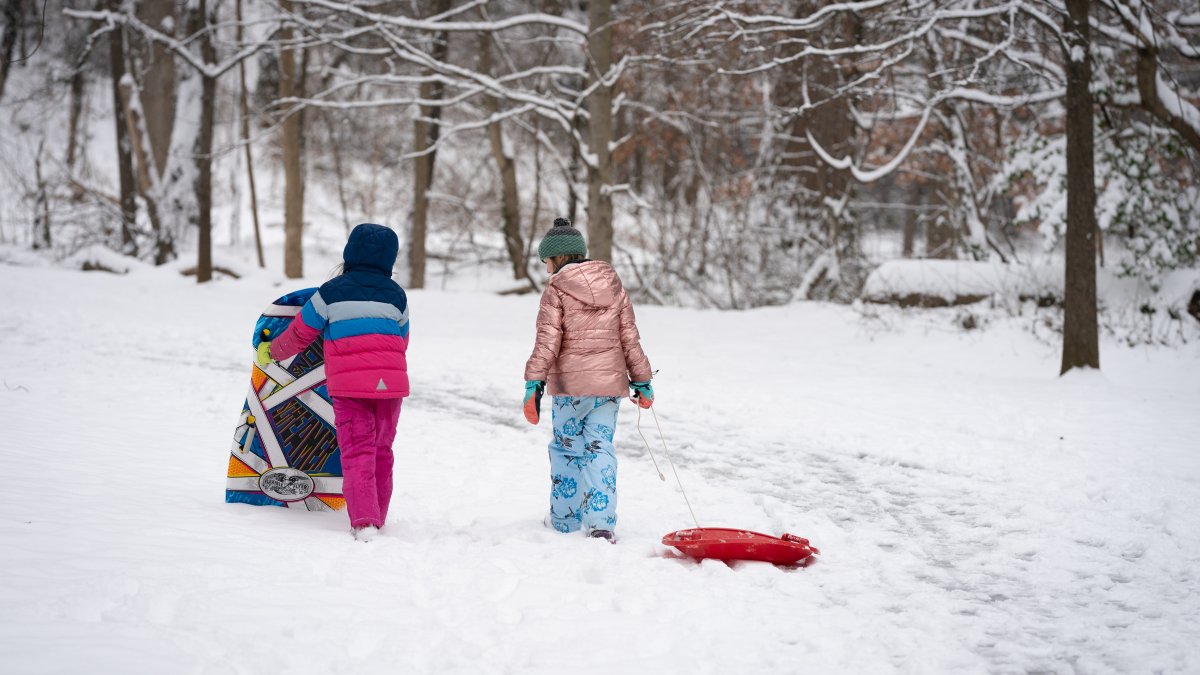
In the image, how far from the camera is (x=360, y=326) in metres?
4.56

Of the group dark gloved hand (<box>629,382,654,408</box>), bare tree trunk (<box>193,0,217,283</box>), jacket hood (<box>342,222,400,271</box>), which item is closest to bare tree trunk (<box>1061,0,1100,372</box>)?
dark gloved hand (<box>629,382,654,408</box>)

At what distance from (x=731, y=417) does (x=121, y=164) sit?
70.1 ft

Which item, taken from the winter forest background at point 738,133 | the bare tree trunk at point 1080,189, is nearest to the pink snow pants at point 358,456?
the winter forest background at point 738,133

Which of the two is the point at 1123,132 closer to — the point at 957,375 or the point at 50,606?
the point at 957,375

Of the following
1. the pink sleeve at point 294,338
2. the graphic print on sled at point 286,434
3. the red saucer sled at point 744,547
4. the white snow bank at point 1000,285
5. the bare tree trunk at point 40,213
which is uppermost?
the bare tree trunk at point 40,213

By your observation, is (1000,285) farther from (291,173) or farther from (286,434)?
(291,173)

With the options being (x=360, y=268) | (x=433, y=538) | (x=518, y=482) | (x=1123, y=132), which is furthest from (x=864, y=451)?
(x=1123, y=132)

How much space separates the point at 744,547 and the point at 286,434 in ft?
8.32

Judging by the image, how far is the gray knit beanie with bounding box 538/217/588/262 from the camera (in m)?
4.87

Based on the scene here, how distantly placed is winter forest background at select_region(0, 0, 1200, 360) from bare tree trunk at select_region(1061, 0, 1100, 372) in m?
0.03

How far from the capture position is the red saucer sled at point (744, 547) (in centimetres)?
438

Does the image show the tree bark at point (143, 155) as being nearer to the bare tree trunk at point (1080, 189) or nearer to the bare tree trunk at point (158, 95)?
the bare tree trunk at point (158, 95)

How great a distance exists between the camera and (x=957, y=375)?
11156 millimetres

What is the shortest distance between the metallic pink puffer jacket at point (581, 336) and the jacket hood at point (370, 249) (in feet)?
2.84
